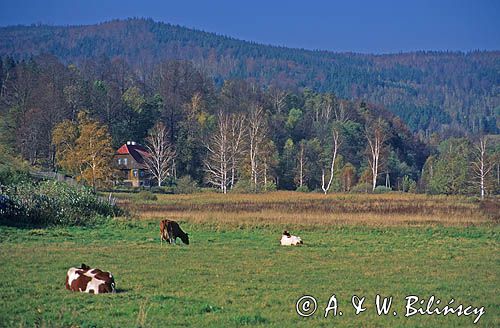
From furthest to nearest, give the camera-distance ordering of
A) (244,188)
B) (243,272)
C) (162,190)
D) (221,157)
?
(221,157) → (162,190) → (244,188) → (243,272)

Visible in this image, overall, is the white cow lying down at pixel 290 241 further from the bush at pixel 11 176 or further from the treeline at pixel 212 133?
the treeline at pixel 212 133

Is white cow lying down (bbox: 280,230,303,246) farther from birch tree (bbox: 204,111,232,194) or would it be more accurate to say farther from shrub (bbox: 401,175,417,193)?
shrub (bbox: 401,175,417,193)

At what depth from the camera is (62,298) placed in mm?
13727

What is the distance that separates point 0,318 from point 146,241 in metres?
15.0

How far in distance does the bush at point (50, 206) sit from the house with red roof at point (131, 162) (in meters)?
55.7

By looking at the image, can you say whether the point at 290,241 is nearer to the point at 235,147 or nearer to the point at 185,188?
the point at 185,188

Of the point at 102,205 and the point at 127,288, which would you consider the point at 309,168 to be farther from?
the point at 127,288

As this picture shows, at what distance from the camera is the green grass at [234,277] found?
12188 mm

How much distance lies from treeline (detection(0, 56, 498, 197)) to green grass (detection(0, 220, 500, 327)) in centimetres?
4451

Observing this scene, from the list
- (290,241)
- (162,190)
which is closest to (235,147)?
(162,190)

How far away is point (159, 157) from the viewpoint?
87.4 m

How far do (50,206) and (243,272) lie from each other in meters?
18.4

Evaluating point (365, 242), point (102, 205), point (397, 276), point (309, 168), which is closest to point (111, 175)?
point (102, 205)

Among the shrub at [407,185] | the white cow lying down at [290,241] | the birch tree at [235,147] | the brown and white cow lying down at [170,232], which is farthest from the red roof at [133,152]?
the white cow lying down at [290,241]
